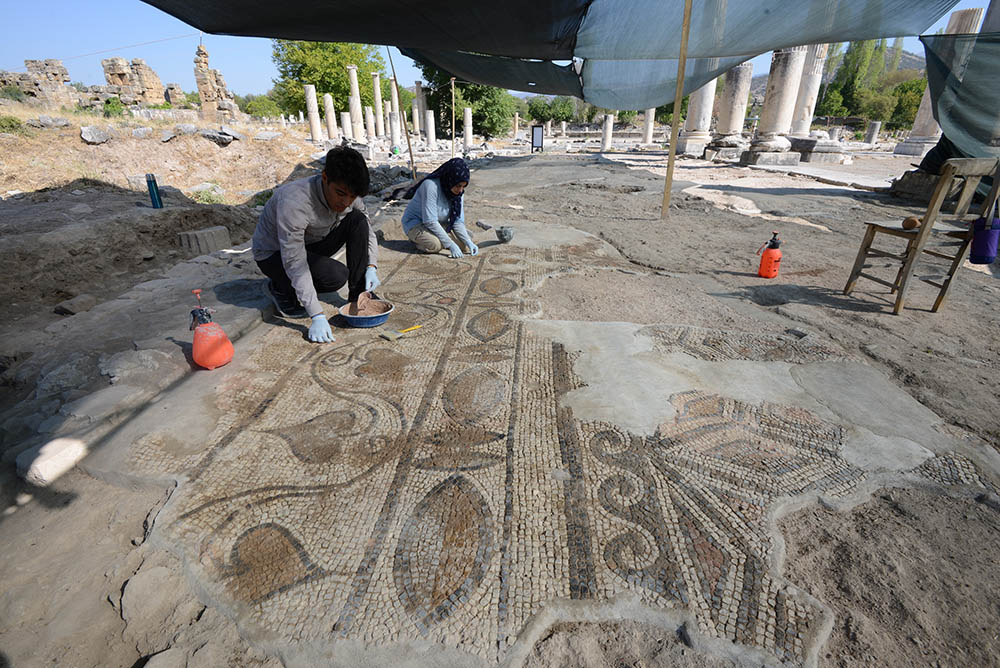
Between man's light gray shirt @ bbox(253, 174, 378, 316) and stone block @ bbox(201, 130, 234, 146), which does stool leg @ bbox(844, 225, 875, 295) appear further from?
stone block @ bbox(201, 130, 234, 146)

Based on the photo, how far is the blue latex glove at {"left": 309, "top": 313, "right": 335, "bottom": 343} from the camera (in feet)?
8.48

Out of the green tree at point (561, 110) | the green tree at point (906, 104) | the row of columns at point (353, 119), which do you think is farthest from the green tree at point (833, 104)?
the row of columns at point (353, 119)

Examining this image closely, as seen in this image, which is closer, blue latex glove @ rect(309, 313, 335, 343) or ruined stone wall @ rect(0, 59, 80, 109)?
blue latex glove @ rect(309, 313, 335, 343)

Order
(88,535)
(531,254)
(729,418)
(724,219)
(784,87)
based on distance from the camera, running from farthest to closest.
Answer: (784,87) → (724,219) → (531,254) → (729,418) → (88,535)

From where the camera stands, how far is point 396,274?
3.94 metres

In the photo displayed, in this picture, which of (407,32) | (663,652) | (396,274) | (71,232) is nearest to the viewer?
(663,652)

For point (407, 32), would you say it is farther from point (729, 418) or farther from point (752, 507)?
A: point (752, 507)

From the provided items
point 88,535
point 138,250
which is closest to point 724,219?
point 88,535

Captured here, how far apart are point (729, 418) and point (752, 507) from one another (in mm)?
524

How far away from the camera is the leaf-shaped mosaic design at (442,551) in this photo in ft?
4.02

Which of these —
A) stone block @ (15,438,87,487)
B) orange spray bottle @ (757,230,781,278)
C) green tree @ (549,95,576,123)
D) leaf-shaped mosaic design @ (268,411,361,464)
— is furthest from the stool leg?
green tree @ (549,95,576,123)

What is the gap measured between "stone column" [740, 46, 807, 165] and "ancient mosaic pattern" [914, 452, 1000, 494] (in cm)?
1278

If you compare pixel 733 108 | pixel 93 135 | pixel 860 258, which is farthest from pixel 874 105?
pixel 93 135

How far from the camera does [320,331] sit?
8.50 ft
